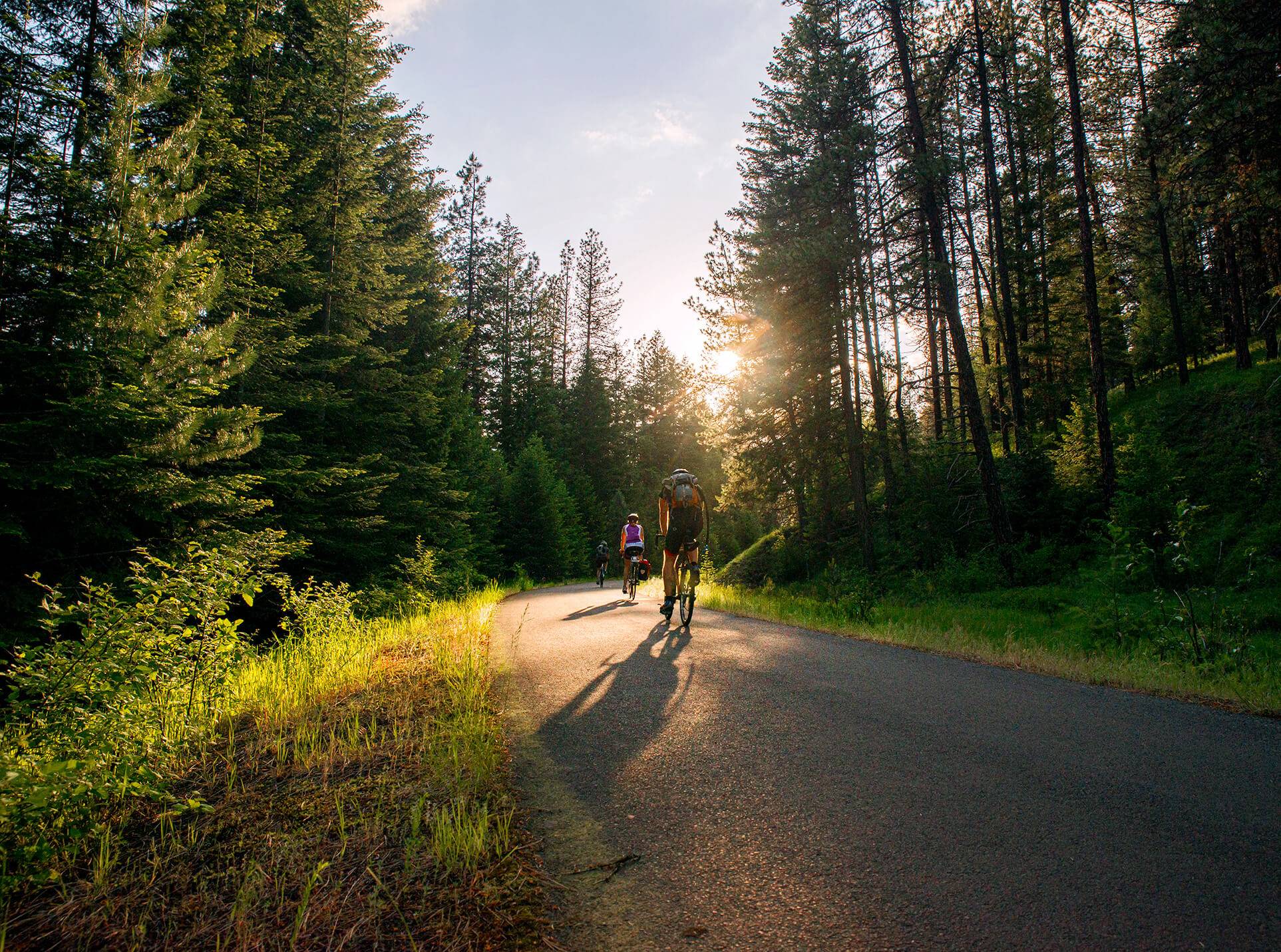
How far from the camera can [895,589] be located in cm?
1680

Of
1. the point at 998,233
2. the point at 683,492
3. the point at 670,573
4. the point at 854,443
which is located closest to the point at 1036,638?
the point at 670,573

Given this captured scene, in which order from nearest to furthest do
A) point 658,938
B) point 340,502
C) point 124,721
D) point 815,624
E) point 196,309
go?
1. point 658,938
2. point 124,721
3. point 196,309
4. point 815,624
5. point 340,502

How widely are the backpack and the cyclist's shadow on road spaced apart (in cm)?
289

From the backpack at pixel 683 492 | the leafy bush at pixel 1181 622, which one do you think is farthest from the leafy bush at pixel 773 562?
the backpack at pixel 683 492

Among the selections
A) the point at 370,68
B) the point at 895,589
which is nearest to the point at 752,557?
the point at 895,589

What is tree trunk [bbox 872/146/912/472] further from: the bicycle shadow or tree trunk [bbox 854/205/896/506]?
the bicycle shadow

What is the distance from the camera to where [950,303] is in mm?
14273

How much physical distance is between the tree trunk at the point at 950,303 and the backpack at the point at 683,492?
28.6 ft

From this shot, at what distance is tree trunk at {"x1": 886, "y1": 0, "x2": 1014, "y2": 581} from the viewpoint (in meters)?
14.2

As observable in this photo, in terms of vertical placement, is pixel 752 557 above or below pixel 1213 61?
below

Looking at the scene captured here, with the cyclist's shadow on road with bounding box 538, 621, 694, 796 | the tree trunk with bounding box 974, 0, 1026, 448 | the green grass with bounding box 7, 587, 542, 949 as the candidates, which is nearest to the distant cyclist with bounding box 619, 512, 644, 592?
the cyclist's shadow on road with bounding box 538, 621, 694, 796

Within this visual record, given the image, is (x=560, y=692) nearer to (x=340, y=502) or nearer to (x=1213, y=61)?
(x=340, y=502)

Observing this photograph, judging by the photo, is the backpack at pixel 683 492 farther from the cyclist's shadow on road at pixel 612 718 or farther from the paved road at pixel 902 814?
the paved road at pixel 902 814

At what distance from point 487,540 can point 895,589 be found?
18851mm
